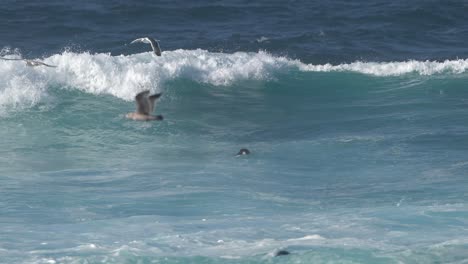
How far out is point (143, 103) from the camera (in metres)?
14.0

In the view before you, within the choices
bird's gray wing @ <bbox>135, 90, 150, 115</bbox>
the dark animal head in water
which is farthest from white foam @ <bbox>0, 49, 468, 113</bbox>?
bird's gray wing @ <bbox>135, 90, 150, 115</bbox>

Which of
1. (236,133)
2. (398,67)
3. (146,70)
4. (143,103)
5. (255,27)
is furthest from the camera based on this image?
(255,27)

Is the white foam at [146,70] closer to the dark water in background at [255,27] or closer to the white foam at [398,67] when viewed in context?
the white foam at [398,67]

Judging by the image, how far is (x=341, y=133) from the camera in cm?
2252

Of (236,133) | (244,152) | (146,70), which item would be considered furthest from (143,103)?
(146,70)

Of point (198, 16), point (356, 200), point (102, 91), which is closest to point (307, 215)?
point (356, 200)

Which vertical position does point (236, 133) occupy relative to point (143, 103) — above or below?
below

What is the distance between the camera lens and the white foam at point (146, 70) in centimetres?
2566

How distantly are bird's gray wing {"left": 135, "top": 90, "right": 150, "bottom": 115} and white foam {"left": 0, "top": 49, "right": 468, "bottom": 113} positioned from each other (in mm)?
11182

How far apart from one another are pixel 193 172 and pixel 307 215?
3549mm

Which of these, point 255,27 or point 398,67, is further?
point 255,27

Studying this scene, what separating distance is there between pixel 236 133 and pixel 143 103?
9050 mm

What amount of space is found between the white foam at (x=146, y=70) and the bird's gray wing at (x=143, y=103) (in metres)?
11.2

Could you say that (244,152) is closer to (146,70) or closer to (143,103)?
(143,103)
